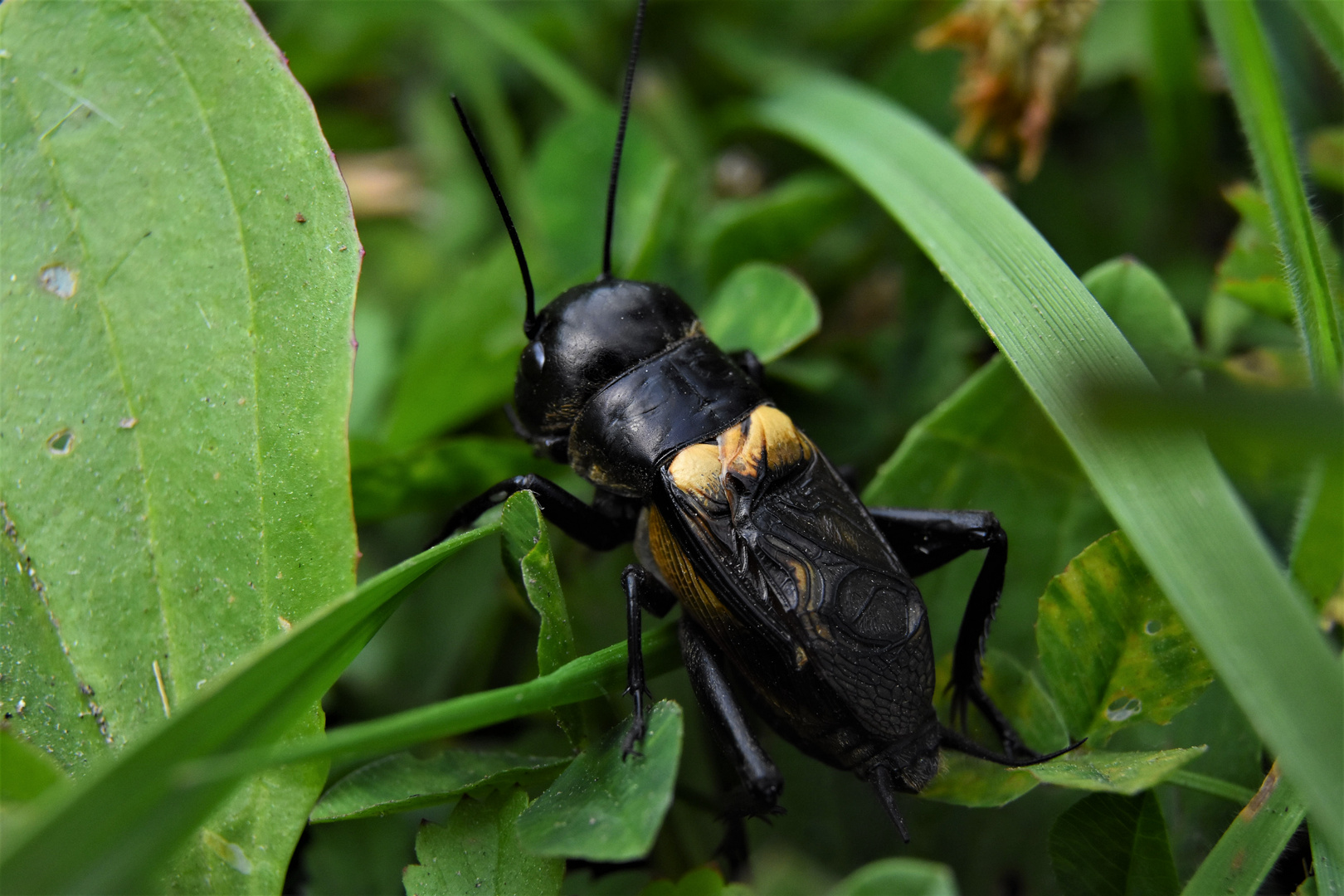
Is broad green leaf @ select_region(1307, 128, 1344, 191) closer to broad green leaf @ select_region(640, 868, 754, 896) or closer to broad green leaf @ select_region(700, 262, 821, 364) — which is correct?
broad green leaf @ select_region(700, 262, 821, 364)

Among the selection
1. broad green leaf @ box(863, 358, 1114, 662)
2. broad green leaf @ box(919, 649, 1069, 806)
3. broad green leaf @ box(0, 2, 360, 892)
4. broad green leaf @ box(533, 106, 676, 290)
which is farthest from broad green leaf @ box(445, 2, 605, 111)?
broad green leaf @ box(919, 649, 1069, 806)

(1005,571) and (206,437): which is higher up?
(206,437)

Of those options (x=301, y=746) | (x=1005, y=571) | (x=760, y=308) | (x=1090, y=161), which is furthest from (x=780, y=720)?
(x=1090, y=161)

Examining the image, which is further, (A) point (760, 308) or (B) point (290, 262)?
(A) point (760, 308)

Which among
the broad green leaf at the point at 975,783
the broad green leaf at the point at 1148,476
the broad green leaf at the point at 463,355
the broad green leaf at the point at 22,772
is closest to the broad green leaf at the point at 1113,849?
the broad green leaf at the point at 975,783

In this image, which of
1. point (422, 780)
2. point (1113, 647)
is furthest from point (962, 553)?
point (422, 780)

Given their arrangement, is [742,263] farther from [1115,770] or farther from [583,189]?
[1115,770]

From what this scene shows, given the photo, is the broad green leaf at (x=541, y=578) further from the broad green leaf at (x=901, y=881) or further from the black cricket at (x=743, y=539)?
the broad green leaf at (x=901, y=881)

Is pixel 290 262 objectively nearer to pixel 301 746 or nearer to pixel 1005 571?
pixel 301 746

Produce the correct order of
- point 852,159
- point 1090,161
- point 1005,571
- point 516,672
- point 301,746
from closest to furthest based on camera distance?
1. point 301,746
2. point 1005,571
3. point 516,672
4. point 852,159
5. point 1090,161
